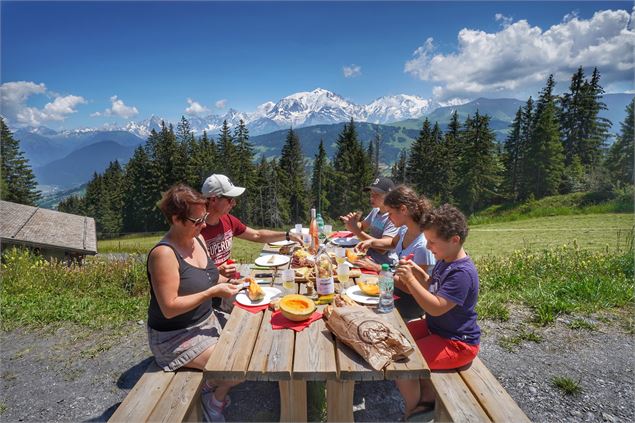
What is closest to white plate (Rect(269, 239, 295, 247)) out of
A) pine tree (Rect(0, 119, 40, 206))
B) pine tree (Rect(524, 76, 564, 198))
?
pine tree (Rect(524, 76, 564, 198))

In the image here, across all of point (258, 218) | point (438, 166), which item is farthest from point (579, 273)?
point (258, 218)

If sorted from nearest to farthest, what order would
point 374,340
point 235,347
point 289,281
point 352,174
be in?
point 374,340 → point 235,347 → point 289,281 → point 352,174

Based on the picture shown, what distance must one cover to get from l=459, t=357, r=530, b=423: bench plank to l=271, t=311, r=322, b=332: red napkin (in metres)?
1.25

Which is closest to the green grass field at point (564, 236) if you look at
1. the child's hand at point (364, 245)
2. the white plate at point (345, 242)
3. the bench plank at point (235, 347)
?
the white plate at point (345, 242)

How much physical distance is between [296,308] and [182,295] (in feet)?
3.16

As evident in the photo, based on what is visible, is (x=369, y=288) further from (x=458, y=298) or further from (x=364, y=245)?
(x=364, y=245)

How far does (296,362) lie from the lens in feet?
7.25

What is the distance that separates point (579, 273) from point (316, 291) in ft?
20.1

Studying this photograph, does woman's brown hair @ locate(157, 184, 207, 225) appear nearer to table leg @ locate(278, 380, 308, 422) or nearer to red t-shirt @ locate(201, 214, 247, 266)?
red t-shirt @ locate(201, 214, 247, 266)

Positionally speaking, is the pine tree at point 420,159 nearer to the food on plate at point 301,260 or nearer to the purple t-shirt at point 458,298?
the food on plate at point 301,260

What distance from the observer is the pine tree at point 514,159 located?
145 feet

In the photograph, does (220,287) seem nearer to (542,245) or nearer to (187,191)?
(187,191)

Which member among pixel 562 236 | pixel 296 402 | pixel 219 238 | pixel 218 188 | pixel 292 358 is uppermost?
pixel 218 188

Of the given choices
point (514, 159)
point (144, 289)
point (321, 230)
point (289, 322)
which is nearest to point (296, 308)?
point (289, 322)
